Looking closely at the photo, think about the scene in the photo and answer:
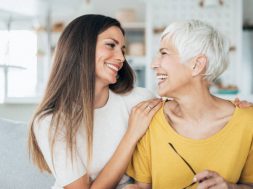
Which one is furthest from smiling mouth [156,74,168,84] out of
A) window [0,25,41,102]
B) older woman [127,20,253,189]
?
window [0,25,41,102]

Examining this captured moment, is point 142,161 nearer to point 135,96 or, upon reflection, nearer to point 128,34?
point 135,96

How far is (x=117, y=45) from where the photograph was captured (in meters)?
1.65

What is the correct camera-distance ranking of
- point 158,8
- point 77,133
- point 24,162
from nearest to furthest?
point 77,133, point 24,162, point 158,8

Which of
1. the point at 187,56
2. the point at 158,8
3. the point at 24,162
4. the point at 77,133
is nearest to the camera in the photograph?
the point at 187,56

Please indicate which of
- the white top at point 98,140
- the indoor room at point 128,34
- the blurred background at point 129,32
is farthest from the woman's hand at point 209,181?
the blurred background at point 129,32

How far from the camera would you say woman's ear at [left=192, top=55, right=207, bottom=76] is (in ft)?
4.83

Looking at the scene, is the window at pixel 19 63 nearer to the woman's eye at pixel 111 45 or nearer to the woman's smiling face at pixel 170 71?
the woman's eye at pixel 111 45

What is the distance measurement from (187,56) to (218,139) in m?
0.33

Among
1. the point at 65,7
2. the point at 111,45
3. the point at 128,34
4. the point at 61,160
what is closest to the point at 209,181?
the point at 61,160

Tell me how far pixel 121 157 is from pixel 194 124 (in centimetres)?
31

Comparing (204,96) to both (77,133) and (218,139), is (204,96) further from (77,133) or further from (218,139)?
(77,133)

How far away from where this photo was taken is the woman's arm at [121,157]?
1.53m

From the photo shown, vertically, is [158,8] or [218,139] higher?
[158,8]

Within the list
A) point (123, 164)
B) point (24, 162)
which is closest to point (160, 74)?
point (123, 164)
